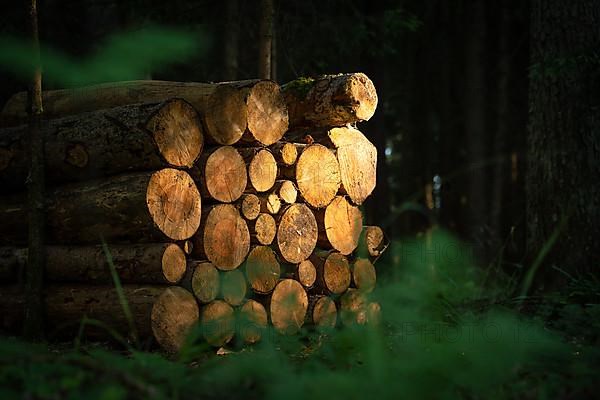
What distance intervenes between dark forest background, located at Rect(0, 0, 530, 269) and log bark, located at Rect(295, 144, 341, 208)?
2.38ft

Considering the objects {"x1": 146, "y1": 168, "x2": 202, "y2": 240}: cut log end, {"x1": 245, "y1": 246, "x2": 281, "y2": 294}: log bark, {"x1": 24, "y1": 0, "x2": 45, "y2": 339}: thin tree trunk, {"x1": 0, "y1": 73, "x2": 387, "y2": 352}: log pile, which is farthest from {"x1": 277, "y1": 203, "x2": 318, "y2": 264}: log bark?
{"x1": 24, "y1": 0, "x2": 45, "y2": 339}: thin tree trunk

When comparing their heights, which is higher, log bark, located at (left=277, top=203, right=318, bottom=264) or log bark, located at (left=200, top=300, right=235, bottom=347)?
log bark, located at (left=277, top=203, right=318, bottom=264)

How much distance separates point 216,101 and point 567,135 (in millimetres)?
3350

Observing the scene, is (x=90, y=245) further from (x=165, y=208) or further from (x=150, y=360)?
(x=150, y=360)

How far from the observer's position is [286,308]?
5316 millimetres

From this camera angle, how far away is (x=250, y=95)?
535 cm

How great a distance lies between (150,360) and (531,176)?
4.55m

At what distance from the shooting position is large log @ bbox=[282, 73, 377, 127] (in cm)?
572

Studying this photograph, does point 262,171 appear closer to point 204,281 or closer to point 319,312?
point 204,281

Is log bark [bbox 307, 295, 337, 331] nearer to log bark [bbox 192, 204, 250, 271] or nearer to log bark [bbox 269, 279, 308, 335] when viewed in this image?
log bark [bbox 269, 279, 308, 335]

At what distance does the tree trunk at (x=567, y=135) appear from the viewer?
6.31 metres

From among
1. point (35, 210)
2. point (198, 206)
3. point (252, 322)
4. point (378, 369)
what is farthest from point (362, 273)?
point (378, 369)

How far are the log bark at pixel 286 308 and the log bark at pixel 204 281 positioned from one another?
0.57 m

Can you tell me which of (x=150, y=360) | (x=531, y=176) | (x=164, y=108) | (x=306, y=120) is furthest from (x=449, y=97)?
(x=150, y=360)
